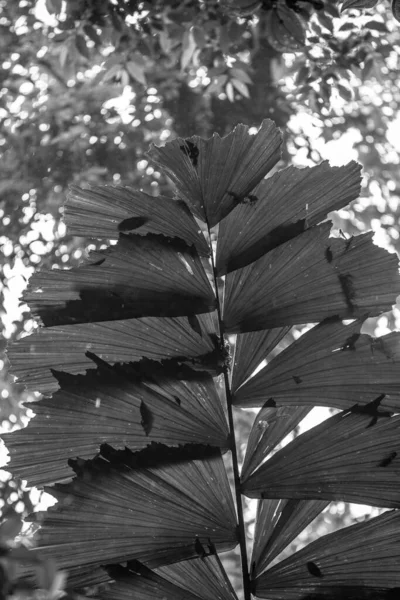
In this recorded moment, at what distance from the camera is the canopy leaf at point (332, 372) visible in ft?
2.91

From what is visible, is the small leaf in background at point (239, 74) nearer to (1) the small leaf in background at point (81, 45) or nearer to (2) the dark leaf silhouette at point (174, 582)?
(1) the small leaf in background at point (81, 45)

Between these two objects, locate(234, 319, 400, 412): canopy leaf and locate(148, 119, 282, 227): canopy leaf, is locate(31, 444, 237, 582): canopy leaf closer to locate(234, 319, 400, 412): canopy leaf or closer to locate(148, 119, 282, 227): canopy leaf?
locate(234, 319, 400, 412): canopy leaf

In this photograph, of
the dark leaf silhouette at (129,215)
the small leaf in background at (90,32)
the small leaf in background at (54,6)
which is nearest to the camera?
the dark leaf silhouette at (129,215)

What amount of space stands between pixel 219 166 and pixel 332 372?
1.15 feet

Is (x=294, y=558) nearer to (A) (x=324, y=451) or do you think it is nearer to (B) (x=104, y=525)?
(A) (x=324, y=451)

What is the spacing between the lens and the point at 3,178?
162 inches

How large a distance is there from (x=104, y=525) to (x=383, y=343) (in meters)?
0.41

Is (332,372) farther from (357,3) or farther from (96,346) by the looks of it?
(357,3)

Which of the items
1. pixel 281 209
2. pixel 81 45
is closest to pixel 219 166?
pixel 281 209

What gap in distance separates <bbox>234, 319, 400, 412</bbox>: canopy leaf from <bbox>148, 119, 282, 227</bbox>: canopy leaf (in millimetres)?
240

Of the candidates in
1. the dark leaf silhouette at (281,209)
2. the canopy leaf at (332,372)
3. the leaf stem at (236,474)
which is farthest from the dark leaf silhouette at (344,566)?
the dark leaf silhouette at (281,209)

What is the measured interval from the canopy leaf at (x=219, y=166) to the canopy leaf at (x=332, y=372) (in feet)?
0.79

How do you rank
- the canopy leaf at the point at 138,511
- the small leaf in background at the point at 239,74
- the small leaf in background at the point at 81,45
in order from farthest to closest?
the small leaf in background at the point at 239,74, the small leaf in background at the point at 81,45, the canopy leaf at the point at 138,511

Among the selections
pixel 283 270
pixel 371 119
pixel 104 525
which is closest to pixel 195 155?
pixel 283 270
